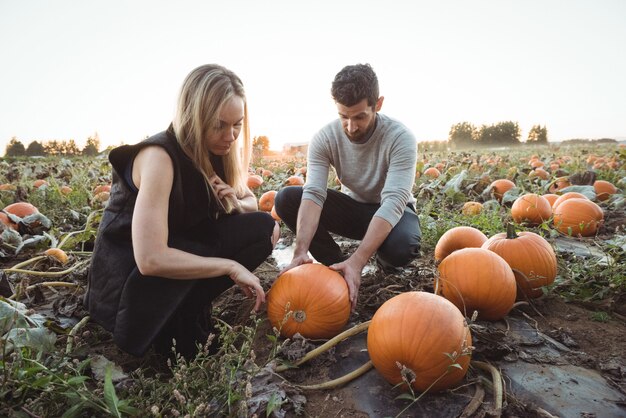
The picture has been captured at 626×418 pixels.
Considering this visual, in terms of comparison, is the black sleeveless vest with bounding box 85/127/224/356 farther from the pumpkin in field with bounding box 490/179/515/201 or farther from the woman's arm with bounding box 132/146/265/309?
the pumpkin in field with bounding box 490/179/515/201

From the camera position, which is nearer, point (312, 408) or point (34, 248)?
point (312, 408)

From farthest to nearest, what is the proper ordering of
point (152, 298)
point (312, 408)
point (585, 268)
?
point (585, 268) → point (152, 298) → point (312, 408)

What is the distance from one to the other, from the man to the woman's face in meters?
0.78

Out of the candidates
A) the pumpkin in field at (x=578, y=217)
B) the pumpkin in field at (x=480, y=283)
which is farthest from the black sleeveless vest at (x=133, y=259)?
the pumpkin in field at (x=578, y=217)

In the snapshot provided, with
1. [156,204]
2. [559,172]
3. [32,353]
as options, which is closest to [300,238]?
[156,204]

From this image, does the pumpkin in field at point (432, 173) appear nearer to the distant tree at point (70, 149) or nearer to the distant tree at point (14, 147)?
the distant tree at point (70, 149)

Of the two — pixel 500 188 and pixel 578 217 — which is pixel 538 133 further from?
pixel 578 217

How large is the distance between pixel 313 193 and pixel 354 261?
0.80 meters

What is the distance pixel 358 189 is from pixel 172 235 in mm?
1619

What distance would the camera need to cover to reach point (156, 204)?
71.8 inches

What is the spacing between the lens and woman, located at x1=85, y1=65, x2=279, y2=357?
1.87 meters

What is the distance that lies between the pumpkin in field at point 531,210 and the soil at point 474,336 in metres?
1.43

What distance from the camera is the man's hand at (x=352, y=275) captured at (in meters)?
2.19

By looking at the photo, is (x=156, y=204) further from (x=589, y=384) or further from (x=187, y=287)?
(x=589, y=384)
